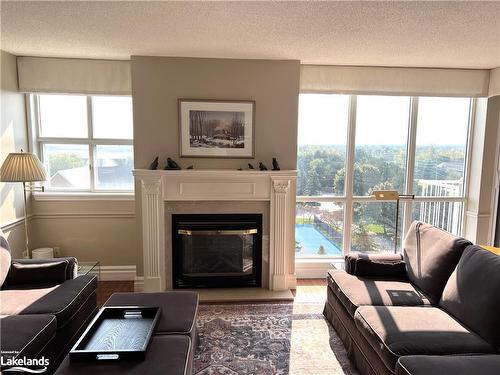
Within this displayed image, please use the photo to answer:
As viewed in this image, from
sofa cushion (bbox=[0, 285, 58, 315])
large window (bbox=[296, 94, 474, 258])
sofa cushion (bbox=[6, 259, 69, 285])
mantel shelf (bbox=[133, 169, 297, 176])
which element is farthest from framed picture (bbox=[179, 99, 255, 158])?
sofa cushion (bbox=[0, 285, 58, 315])

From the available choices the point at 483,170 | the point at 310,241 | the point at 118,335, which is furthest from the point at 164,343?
the point at 483,170

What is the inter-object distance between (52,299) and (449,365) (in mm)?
2443

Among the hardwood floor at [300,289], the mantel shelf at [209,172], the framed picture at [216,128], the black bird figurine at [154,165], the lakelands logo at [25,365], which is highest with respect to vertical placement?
the framed picture at [216,128]

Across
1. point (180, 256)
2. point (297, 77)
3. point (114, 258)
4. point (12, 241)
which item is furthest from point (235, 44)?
point (12, 241)

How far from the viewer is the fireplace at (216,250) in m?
3.52

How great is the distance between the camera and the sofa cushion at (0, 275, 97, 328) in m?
2.21

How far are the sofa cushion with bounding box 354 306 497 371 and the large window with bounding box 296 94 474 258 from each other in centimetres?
186

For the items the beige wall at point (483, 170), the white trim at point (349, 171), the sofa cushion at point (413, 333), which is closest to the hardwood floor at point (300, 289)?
the white trim at point (349, 171)

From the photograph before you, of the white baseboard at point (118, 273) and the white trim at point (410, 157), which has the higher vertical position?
the white trim at point (410, 157)

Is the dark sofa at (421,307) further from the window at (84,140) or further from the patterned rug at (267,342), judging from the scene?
the window at (84,140)

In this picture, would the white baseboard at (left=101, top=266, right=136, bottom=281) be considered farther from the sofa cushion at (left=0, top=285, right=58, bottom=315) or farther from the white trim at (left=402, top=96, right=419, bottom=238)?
the white trim at (left=402, top=96, right=419, bottom=238)

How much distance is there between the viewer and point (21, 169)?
3023mm

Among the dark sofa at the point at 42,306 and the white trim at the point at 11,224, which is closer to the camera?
the dark sofa at the point at 42,306

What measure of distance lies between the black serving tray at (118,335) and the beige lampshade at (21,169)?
162cm
